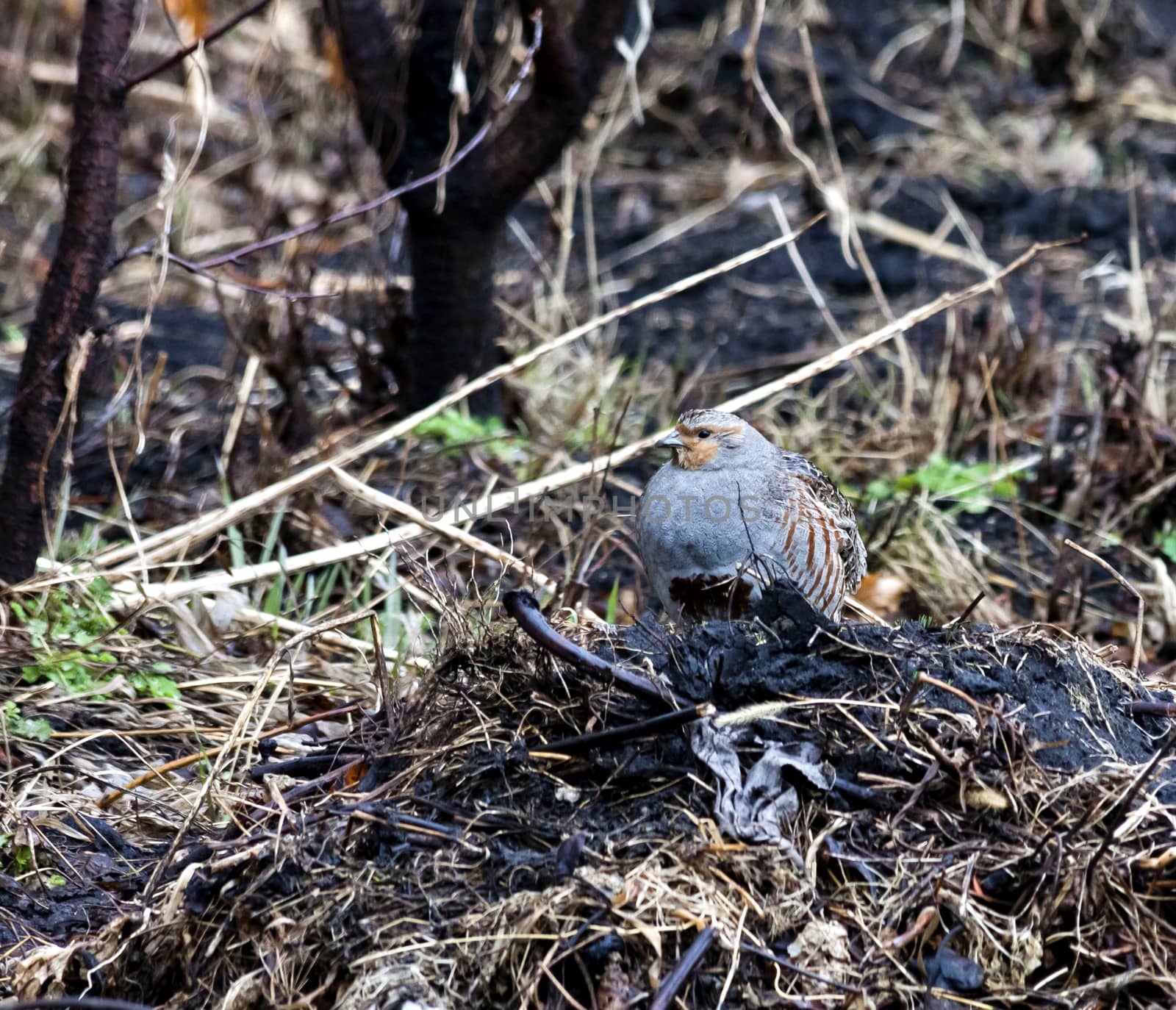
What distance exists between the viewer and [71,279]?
337 centimetres

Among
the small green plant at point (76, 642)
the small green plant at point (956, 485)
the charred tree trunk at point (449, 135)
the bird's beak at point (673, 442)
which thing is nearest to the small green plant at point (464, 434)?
the charred tree trunk at point (449, 135)

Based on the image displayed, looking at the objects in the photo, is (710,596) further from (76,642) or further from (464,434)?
(464,434)

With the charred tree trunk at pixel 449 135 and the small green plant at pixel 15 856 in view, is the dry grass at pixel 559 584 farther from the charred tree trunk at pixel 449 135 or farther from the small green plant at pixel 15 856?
the charred tree trunk at pixel 449 135

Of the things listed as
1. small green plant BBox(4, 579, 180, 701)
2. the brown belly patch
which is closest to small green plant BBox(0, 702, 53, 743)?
small green plant BBox(4, 579, 180, 701)

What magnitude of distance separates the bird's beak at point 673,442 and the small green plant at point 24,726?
1594 millimetres

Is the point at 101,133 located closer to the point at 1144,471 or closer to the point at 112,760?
the point at 112,760

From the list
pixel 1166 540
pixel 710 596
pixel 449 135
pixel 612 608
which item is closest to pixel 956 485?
pixel 1166 540

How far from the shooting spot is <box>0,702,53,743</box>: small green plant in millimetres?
3166

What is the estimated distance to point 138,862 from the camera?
9.24 feet

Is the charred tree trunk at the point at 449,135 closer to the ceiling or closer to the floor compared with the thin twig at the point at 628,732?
closer to the ceiling

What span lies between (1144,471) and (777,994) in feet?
10.7

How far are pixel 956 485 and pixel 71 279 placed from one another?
3.02m

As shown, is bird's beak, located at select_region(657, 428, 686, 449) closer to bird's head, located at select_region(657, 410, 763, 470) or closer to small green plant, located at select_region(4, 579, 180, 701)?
bird's head, located at select_region(657, 410, 763, 470)

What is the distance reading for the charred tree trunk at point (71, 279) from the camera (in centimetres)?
330
